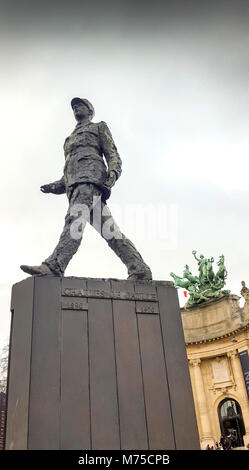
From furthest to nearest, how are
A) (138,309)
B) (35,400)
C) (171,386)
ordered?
(138,309)
(171,386)
(35,400)

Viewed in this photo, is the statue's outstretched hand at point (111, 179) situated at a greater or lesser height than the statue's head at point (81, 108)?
lesser

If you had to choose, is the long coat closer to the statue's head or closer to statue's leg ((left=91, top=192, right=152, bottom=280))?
the statue's head

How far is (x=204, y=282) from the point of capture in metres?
35.9

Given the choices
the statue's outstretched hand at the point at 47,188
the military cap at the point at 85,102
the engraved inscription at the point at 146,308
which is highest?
the military cap at the point at 85,102

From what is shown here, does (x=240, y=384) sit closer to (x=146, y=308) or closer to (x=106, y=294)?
(x=146, y=308)

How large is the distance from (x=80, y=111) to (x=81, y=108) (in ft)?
0.19

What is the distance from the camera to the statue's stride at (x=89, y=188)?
15.0 ft

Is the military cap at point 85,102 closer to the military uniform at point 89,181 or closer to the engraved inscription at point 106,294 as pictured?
the military uniform at point 89,181

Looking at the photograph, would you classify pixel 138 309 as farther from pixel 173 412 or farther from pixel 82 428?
pixel 82 428

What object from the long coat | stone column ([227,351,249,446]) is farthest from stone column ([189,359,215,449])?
the long coat

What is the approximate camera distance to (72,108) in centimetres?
589

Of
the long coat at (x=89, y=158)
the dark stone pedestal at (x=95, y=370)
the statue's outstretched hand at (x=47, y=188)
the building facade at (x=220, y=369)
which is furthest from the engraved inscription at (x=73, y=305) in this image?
the building facade at (x=220, y=369)
